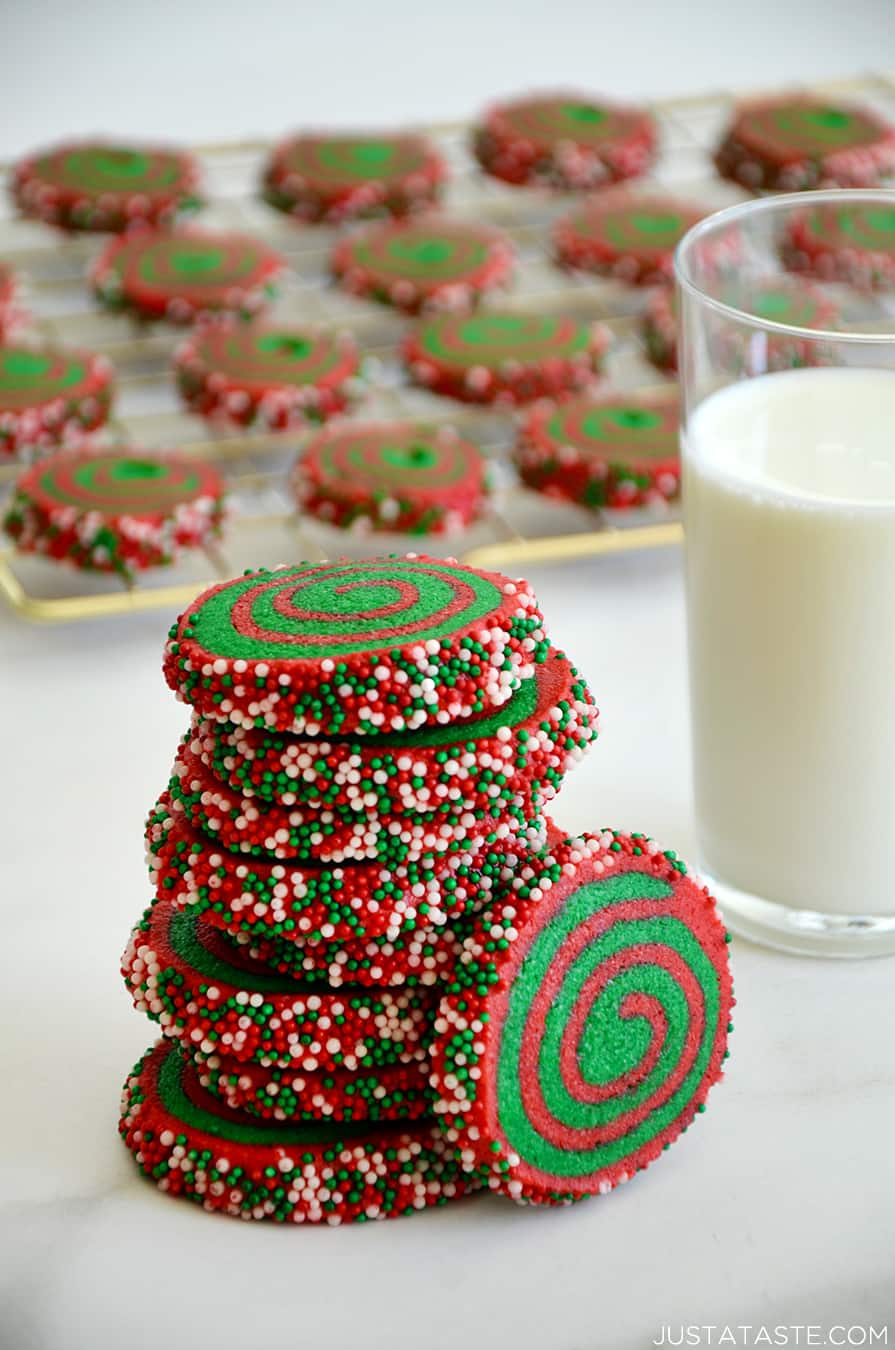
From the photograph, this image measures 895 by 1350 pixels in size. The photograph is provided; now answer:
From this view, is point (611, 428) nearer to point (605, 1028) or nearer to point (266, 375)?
point (266, 375)

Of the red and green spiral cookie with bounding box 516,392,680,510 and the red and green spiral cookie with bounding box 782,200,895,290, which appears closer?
the red and green spiral cookie with bounding box 782,200,895,290

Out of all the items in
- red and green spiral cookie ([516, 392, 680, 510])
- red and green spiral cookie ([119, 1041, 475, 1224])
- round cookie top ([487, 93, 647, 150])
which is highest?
round cookie top ([487, 93, 647, 150])

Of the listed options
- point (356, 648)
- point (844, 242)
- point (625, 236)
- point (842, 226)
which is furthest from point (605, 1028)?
point (625, 236)

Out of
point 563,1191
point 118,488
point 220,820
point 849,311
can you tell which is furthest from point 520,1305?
point 849,311

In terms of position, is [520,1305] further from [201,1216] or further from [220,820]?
[220,820]

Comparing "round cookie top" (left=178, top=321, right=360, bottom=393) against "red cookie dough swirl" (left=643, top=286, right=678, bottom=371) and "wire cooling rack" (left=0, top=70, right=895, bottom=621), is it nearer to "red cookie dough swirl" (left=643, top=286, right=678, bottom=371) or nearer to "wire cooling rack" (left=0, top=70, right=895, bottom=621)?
"wire cooling rack" (left=0, top=70, right=895, bottom=621)

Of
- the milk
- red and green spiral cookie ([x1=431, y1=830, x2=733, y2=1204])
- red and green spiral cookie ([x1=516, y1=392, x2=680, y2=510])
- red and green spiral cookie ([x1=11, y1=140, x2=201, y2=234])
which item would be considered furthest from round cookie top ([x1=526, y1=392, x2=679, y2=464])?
red and green spiral cookie ([x1=431, y1=830, x2=733, y2=1204])

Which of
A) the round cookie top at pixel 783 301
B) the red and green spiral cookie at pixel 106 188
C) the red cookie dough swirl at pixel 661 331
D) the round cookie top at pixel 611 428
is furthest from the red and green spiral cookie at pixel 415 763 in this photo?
the red and green spiral cookie at pixel 106 188
